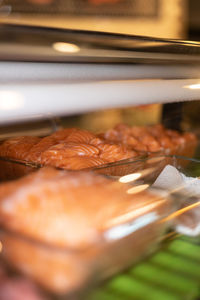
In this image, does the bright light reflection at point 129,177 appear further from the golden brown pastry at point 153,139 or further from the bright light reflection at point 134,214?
the golden brown pastry at point 153,139

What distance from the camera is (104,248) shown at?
0.61m

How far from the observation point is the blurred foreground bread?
58cm

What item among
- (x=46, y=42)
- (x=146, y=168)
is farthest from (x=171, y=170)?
(x=46, y=42)

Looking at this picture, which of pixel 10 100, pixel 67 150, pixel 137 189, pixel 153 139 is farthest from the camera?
pixel 153 139

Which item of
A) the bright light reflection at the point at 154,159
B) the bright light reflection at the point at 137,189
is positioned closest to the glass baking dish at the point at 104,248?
the bright light reflection at the point at 137,189

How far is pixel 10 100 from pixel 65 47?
0.74ft

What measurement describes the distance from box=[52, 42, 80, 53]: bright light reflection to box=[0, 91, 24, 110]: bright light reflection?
18cm

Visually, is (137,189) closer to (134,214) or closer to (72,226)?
(134,214)

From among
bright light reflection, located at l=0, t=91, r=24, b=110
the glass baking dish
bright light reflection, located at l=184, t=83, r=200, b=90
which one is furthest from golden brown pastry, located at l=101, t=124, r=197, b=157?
bright light reflection, located at l=0, t=91, r=24, b=110

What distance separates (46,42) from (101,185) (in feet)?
0.96

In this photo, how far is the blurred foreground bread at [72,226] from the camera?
580 mm

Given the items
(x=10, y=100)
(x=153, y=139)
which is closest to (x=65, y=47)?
(x=10, y=100)

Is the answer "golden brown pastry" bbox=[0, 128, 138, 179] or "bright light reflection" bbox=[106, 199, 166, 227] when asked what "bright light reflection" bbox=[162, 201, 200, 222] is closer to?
A: "bright light reflection" bbox=[106, 199, 166, 227]

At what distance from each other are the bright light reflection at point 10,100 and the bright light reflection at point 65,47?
184 mm
